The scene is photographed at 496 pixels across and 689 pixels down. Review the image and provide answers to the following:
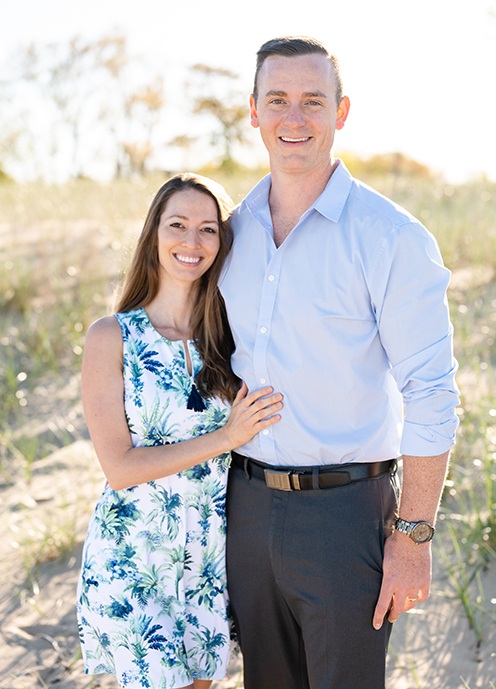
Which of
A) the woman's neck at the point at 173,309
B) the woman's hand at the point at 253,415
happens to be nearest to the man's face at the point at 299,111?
the woman's neck at the point at 173,309

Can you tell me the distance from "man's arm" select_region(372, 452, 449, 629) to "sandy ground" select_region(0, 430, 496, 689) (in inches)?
35.4

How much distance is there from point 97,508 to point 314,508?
0.75m

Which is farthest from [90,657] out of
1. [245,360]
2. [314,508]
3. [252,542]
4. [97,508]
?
[245,360]

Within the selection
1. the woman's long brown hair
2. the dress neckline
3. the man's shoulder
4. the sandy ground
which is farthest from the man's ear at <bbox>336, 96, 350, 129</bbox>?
the sandy ground

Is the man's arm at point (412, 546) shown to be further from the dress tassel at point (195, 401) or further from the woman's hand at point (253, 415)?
the dress tassel at point (195, 401)

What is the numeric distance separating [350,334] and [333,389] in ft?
0.56

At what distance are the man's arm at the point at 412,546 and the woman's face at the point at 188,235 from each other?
0.93m

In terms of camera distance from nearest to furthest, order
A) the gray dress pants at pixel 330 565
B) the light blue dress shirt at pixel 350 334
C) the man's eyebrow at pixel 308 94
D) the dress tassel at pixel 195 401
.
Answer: the light blue dress shirt at pixel 350 334, the gray dress pants at pixel 330 565, the man's eyebrow at pixel 308 94, the dress tassel at pixel 195 401

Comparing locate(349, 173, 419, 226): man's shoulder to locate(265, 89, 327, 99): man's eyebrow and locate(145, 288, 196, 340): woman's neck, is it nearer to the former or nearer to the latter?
locate(265, 89, 327, 99): man's eyebrow

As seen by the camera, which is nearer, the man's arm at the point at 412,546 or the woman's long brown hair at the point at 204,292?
the man's arm at the point at 412,546

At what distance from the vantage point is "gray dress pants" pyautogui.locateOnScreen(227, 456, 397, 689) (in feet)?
8.27

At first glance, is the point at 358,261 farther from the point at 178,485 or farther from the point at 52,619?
the point at 52,619

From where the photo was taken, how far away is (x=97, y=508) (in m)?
2.83

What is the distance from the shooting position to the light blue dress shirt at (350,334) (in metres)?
2.40
